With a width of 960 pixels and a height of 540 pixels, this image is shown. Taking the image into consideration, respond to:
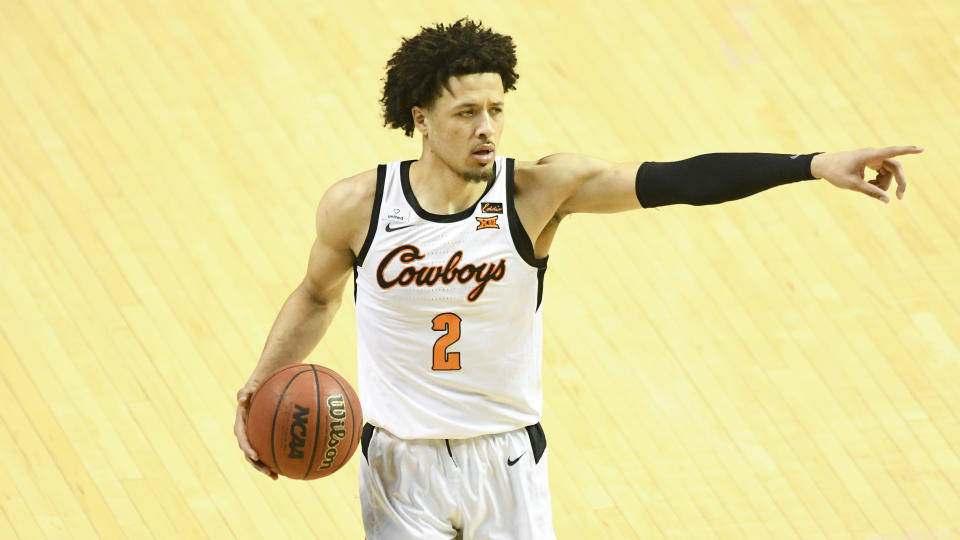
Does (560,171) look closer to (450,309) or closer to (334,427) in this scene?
(450,309)

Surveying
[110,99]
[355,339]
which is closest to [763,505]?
[355,339]

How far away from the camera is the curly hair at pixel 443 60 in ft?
13.2

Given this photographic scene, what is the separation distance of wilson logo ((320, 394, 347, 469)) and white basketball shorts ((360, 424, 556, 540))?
18cm

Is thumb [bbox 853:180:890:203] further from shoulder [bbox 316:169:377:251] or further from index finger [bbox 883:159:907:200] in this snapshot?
shoulder [bbox 316:169:377:251]

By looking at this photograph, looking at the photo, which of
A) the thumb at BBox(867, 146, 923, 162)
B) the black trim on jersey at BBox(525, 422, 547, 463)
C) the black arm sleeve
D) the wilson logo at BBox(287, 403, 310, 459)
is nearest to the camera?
the thumb at BBox(867, 146, 923, 162)

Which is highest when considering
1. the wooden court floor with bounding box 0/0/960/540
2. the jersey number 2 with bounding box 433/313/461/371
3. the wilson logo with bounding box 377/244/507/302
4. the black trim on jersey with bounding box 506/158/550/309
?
the black trim on jersey with bounding box 506/158/550/309

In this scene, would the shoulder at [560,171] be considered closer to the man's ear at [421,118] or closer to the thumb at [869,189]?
the man's ear at [421,118]

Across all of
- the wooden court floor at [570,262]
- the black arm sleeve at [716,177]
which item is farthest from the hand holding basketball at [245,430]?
the wooden court floor at [570,262]

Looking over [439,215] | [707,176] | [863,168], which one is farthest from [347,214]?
[863,168]

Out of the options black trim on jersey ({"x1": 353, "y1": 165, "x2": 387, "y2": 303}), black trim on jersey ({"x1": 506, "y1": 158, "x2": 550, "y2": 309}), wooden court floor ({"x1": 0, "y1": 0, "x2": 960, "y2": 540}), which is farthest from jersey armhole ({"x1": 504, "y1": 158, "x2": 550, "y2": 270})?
wooden court floor ({"x1": 0, "y1": 0, "x2": 960, "y2": 540})

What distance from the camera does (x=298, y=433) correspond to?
395cm

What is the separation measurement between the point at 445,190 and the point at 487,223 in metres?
0.17

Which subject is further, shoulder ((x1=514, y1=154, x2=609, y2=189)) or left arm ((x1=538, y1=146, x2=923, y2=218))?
shoulder ((x1=514, y1=154, x2=609, y2=189))

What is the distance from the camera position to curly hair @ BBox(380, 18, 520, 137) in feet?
13.2
